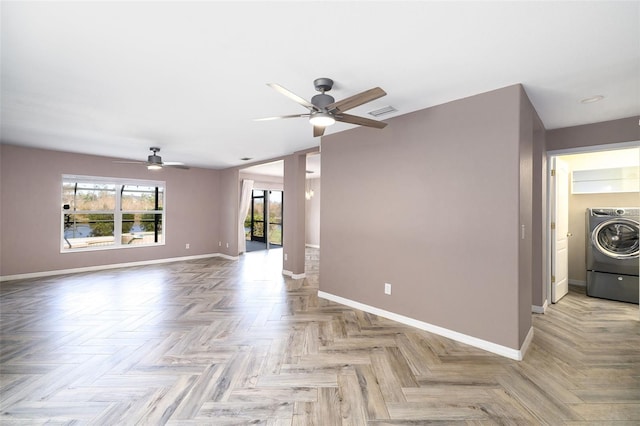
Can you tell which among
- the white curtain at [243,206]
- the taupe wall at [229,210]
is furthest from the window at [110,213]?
the white curtain at [243,206]

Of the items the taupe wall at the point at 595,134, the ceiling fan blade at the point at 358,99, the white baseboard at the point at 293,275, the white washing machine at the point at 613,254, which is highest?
the taupe wall at the point at 595,134

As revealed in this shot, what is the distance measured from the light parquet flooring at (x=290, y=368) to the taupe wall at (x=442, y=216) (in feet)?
1.20

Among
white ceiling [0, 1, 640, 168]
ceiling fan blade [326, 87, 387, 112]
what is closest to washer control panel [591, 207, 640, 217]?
white ceiling [0, 1, 640, 168]

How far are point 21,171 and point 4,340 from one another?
3948mm

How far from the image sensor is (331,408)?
1.93m

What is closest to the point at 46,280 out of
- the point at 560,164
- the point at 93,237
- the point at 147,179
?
the point at 93,237

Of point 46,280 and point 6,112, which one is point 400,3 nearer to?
point 6,112

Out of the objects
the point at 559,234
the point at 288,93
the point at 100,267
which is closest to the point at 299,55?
the point at 288,93

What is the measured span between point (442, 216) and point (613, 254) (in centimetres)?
318

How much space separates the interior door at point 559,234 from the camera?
13.2 feet

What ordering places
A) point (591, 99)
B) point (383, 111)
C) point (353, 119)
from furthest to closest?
1. point (383, 111)
2. point (591, 99)
3. point (353, 119)

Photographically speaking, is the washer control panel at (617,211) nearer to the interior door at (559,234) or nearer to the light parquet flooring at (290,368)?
the interior door at (559,234)

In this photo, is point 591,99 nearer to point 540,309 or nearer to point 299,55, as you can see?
point 540,309

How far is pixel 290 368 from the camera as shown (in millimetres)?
2396
